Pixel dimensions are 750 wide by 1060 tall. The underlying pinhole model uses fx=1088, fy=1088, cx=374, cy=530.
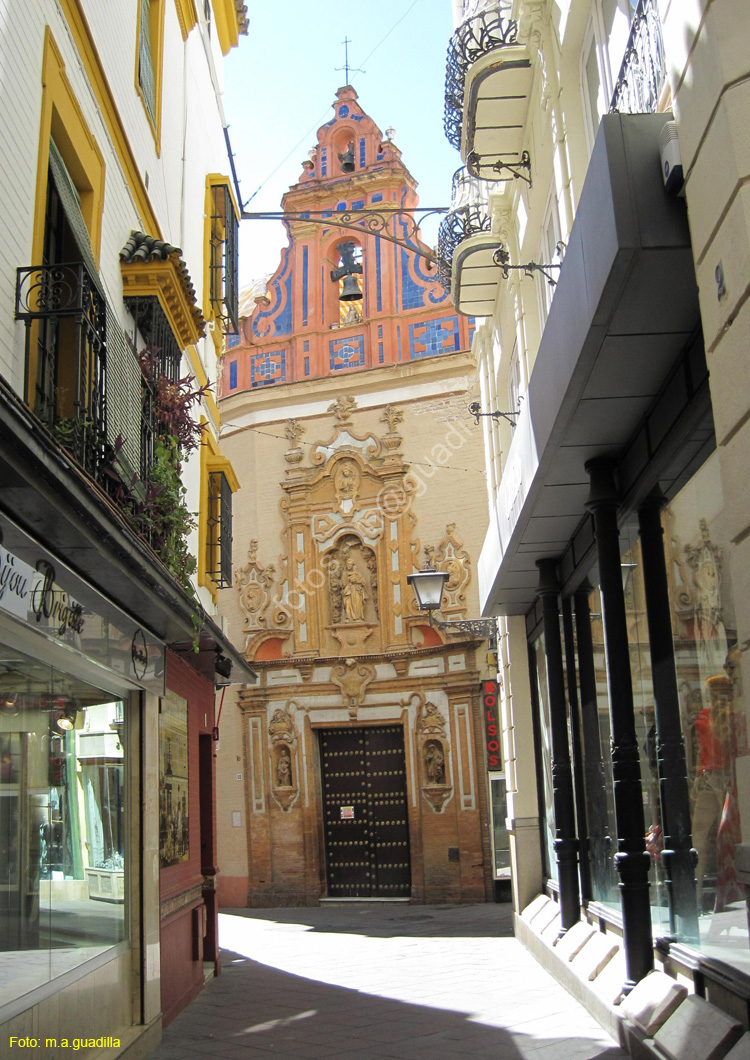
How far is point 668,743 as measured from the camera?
274 inches

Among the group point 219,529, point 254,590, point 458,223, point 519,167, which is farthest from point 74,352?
point 254,590

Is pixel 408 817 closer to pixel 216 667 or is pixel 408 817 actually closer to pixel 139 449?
pixel 216 667

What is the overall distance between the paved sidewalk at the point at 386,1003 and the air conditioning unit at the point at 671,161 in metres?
5.13

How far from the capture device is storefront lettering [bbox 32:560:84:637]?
18.2 feet

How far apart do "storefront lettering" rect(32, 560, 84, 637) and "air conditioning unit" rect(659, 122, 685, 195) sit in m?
3.51

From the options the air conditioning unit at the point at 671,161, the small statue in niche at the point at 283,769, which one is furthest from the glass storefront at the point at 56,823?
the small statue in niche at the point at 283,769

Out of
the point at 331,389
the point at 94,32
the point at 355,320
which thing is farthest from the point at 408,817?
the point at 94,32

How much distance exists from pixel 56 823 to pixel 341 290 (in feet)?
61.0

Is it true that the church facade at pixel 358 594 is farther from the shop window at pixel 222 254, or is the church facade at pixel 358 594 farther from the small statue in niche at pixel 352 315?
the shop window at pixel 222 254

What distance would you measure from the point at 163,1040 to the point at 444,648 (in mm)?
12799

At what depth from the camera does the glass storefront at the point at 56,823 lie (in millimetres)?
5617

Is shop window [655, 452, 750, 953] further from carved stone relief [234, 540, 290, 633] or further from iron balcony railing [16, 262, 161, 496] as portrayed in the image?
carved stone relief [234, 540, 290, 633]

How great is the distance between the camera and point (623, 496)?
25.1 feet

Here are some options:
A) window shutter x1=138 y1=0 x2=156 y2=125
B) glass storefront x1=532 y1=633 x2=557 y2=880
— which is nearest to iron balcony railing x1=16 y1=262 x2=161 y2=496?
window shutter x1=138 y1=0 x2=156 y2=125
